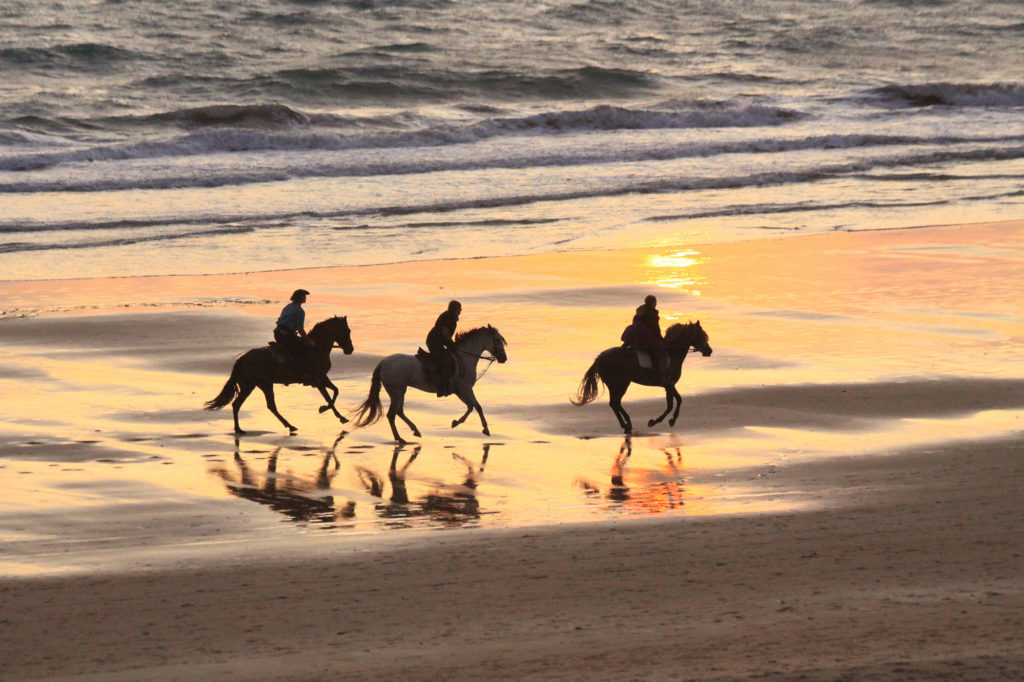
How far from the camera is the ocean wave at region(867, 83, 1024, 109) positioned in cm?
5384

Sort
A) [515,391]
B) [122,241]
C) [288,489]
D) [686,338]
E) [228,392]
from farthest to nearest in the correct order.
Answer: [122,241] < [515,391] < [686,338] < [228,392] < [288,489]

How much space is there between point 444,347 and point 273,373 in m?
1.77

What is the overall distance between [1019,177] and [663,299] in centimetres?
1663

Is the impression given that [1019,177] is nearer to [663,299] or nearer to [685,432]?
[663,299]

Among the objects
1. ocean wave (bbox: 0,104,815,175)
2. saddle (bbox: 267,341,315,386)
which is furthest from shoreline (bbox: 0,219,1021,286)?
ocean wave (bbox: 0,104,815,175)

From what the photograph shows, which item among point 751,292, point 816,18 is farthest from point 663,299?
point 816,18

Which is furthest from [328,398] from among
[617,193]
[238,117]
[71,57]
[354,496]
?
[71,57]

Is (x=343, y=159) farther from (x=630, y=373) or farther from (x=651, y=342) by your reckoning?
(x=630, y=373)

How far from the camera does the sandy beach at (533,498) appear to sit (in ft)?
26.3

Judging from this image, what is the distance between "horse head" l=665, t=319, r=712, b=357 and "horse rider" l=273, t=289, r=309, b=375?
3695 mm

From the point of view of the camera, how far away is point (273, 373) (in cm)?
1465

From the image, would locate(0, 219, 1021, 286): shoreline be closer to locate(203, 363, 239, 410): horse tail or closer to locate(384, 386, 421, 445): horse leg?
locate(203, 363, 239, 410): horse tail

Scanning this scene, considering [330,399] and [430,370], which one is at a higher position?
[430,370]

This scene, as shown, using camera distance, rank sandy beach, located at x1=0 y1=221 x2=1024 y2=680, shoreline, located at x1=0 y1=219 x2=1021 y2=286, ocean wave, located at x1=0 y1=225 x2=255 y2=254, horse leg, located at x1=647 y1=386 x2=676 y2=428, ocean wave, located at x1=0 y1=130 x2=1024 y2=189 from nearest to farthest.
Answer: sandy beach, located at x1=0 y1=221 x2=1024 y2=680 < horse leg, located at x1=647 y1=386 x2=676 y2=428 < shoreline, located at x1=0 y1=219 x2=1021 y2=286 < ocean wave, located at x1=0 y1=225 x2=255 y2=254 < ocean wave, located at x1=0 y1=130 x2=1024 y2=189
